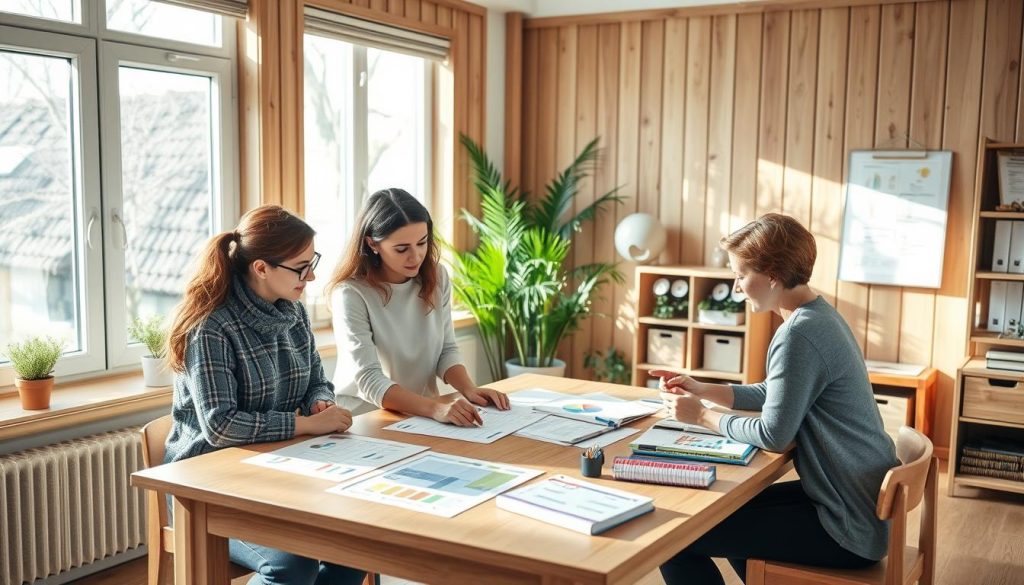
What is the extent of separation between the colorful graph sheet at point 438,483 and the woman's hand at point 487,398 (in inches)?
22.4

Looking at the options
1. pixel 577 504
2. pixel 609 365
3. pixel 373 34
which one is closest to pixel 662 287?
pixel 609 365

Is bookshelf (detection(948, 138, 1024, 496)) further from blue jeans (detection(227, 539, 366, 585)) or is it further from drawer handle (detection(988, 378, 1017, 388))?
blue jeans (detection(227, 539, 366, 585))

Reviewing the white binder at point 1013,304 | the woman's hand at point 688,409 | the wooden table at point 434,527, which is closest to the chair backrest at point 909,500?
the wooden table at point 434,527

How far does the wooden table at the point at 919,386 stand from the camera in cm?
463

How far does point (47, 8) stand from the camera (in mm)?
3459

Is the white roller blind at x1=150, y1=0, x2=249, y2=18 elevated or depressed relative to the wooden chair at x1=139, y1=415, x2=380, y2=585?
elevated

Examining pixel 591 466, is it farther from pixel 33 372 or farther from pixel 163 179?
pixel 163 179

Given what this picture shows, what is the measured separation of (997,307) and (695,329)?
1.36 metres

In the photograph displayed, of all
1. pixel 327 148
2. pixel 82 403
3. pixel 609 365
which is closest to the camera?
pixel 82 403

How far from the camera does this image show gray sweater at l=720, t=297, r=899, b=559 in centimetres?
229

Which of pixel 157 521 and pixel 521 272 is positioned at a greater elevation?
pixel 521 272

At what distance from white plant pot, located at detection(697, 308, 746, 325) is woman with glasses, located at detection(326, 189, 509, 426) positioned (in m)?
2.16

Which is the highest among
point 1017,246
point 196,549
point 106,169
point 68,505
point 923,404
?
point 106,169

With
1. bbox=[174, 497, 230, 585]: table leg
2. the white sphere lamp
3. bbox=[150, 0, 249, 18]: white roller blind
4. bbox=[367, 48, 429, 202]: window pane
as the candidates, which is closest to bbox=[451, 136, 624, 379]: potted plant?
the white sphere lamp
